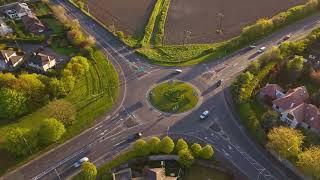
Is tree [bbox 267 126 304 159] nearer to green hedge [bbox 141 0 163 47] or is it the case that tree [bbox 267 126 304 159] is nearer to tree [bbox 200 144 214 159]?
tree [bbox 200 144 214 159]

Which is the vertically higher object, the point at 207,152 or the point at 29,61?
the point at 29,61

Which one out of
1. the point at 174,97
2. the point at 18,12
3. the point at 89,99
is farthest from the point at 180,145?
the point at 18,12

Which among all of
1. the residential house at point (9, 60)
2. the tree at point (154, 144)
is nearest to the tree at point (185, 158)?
the tree at point (154, 144)

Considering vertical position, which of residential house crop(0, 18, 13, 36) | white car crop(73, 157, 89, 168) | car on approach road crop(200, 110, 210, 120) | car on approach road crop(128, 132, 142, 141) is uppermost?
residential house crop(0, 18, 13, 36)

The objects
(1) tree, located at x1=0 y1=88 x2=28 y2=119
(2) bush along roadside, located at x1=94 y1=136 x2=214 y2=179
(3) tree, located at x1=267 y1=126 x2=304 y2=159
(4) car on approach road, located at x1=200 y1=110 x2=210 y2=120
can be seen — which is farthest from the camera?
(4) car on approach road, located at x1=200 y1=110 x2=210 y2=120

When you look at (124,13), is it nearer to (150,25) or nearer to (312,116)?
(150,25)

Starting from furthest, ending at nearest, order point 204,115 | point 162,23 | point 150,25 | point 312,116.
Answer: point 162,23 < point 150,25 < point 204,115 < point 312,116

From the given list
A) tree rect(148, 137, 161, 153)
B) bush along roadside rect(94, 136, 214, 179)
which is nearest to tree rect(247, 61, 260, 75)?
bush along roadside rect(94, 136, 214, 179)
